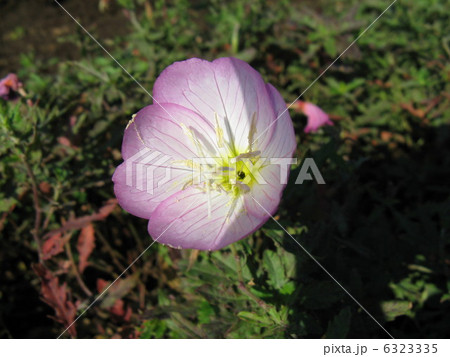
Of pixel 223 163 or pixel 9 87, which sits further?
pixel 9 87

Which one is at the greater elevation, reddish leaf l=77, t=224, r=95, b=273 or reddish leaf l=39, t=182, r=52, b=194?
reddish leaf l=39, t=182, r=52, b=194

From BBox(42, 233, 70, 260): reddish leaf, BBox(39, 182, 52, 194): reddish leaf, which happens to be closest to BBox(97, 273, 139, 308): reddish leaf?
BBox(42, 233, 70, 260): reddish leaf

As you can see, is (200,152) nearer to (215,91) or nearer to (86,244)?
(215,91)

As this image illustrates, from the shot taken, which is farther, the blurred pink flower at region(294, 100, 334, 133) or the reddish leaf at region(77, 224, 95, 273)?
the blurred pink flower at region(294, 100, 334, 133)

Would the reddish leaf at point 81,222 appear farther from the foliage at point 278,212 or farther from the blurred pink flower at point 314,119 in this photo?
the blurred pink flower at point 314,119

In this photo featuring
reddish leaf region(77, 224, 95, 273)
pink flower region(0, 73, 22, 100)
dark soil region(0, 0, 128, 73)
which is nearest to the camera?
pink flower region(0, 73, 22, 100)

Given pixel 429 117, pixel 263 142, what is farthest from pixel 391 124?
pixel 263 142

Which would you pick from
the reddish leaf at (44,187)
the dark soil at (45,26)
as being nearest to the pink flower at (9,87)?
the reddish leaf at (44,187)

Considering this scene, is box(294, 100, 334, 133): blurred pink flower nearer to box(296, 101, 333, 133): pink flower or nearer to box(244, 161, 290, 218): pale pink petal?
box(296, 101, 333, 133): pink flower

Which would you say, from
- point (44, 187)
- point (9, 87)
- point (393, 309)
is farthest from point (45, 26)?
point (393, 309)
